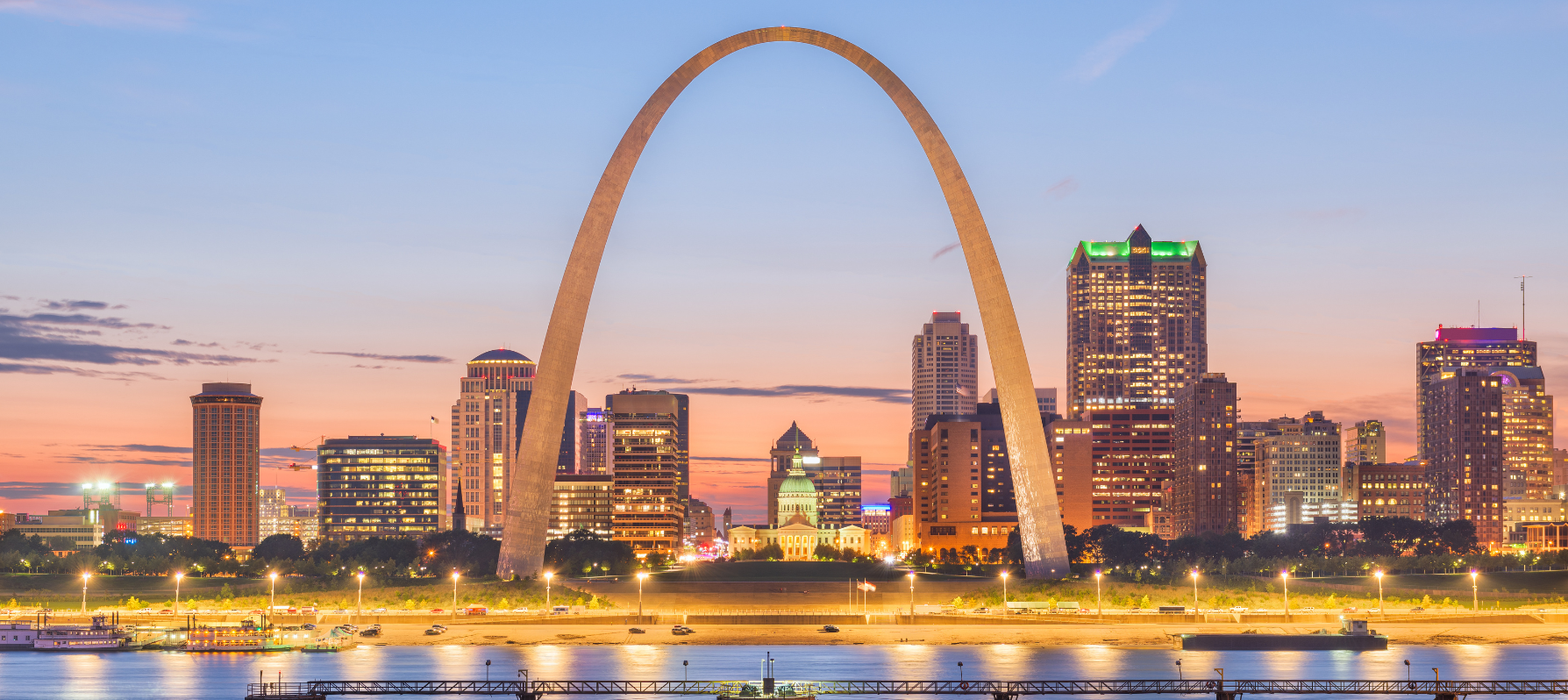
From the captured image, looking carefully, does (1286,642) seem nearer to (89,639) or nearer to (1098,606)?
(1098,606)

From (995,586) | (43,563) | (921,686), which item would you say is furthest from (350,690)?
(43,563)

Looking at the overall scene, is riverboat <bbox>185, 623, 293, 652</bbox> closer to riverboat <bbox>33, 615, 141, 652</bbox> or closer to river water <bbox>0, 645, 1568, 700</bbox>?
river water <bbox>0, 645, 1568, 700</bbox>

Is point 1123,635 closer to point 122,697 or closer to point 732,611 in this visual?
point 732,611

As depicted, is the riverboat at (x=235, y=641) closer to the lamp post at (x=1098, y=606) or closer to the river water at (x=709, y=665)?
the river water at (x=709, y=665)

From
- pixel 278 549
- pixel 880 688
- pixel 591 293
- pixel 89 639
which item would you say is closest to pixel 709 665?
pixel 880 688

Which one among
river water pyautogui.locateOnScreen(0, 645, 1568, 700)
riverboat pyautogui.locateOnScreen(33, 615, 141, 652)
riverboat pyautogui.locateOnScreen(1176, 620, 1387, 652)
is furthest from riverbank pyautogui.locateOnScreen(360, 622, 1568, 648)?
riverboat pyautogui.locateOnScreen(33, 615, 141, 652)

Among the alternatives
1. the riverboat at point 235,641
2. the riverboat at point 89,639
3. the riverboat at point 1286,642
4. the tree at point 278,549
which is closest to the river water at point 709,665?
the riverboat at point 1286,642
